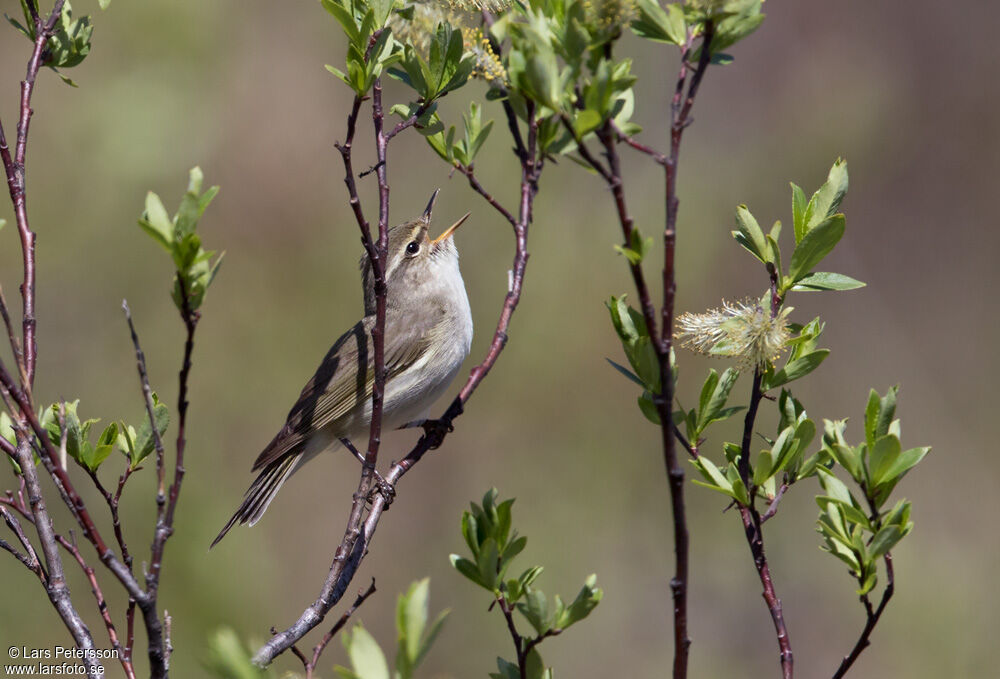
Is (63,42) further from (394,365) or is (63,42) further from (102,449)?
(394,365)

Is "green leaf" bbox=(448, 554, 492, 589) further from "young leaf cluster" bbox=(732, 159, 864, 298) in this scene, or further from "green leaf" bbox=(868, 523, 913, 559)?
"young leaf cluster" bbox=(732, 159, 864, 298)

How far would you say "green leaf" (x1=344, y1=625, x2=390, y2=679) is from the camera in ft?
4.31

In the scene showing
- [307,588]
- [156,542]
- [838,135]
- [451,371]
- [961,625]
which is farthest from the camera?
[838,135]

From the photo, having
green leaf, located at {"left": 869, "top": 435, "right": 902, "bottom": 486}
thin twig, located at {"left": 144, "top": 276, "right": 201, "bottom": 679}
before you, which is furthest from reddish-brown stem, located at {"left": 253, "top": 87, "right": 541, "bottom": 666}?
green leaf, located at {"left": 869, "top": 435, "right": 902, "bottom": 486}

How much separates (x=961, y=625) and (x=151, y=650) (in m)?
5.29

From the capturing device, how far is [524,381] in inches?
256

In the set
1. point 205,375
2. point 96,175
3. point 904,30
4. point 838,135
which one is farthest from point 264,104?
point 904,30

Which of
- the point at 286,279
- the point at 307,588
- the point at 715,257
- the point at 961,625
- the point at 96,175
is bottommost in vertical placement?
the point at 961,625

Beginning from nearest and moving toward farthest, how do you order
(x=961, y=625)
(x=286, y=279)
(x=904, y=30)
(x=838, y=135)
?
(x=961, y=625) < (x=286, y=279) < (x=838, y=135) < (x=904, y=30)

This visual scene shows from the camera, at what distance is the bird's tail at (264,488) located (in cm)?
418

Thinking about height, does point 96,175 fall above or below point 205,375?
above

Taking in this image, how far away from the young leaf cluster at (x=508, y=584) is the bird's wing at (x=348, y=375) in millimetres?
2471

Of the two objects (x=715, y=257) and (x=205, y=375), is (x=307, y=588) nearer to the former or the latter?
(x=205, y=375)

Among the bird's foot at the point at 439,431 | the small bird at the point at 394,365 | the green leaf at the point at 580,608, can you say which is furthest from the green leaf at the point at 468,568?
the small bird at the point at 394,365
